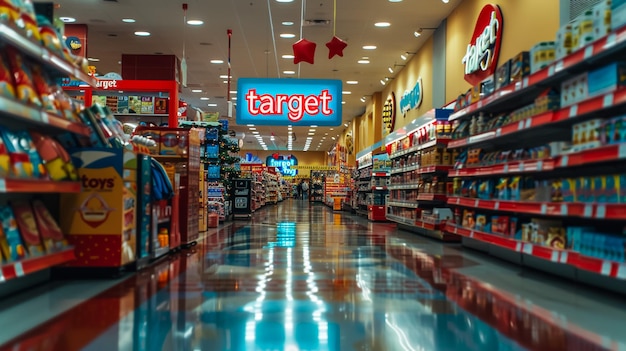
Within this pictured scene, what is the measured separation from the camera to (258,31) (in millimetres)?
12758

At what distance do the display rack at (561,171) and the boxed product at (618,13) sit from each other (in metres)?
0.12

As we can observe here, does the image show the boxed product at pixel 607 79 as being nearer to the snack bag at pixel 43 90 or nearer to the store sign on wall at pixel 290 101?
the snack bag at pixel 43 90

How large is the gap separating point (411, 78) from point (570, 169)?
395 inches

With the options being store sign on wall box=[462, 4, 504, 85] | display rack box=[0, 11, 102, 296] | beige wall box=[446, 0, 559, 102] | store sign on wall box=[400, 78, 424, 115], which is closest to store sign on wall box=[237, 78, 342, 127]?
beige wall box=[446, 0, 559, 102]

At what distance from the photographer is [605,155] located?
385 cm

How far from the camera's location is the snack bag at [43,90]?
4125mm

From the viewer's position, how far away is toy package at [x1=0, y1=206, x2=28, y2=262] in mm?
3592

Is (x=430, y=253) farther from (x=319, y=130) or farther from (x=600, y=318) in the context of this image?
(x=319, y=130)

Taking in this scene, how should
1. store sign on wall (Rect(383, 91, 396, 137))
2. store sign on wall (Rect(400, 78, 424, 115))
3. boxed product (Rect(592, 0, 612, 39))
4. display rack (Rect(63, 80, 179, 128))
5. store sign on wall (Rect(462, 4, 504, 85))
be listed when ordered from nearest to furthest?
boxed product (Rect(592, 0, 612, 39))
store sign on wall (Rect(462, 4, 504, 85))
display rack (Rect(63, 80, 179, 128))
store sign on wall (Rect(400, 78, 424, 115))
store sign on wall (Rect(383, 91, 396, 137))

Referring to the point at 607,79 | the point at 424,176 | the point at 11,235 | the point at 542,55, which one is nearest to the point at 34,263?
the point at 11,235

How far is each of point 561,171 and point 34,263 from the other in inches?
197

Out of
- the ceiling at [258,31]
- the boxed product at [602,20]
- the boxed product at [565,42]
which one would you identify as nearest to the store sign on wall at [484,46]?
the ceiling at [258,31]

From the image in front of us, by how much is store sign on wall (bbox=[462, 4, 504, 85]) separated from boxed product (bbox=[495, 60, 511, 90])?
2.63 metres

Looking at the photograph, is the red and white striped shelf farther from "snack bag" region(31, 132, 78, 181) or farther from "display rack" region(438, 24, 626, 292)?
"snack bag" region(31, 132, 78, 181)
